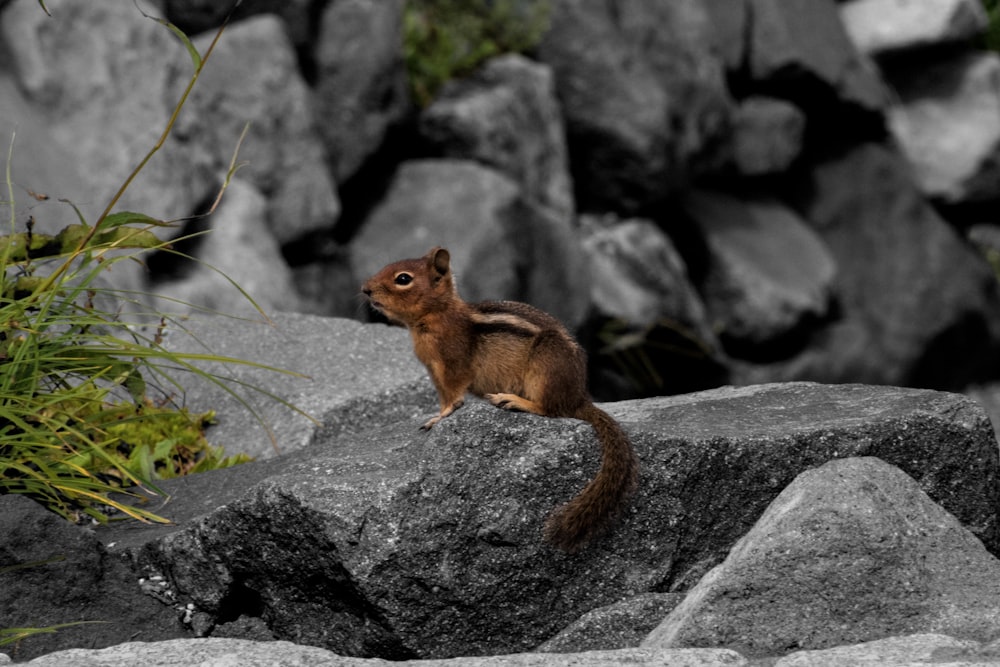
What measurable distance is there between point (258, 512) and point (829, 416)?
1879mm

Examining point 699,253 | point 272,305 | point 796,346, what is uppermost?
point 272,305

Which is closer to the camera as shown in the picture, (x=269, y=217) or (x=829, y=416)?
(x=829, y=416)

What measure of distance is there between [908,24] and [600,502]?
11440mm

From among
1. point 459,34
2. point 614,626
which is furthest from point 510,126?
point 614,626

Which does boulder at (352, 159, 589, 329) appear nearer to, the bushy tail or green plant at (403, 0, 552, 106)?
green plant at (403, 0, 552, 106)

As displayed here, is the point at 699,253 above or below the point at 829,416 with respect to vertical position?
below

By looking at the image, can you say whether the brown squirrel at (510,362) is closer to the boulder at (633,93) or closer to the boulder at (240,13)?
the boulder at (240,13)

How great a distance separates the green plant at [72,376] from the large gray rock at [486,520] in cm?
26

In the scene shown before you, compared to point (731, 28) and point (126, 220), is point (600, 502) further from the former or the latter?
point (731, 28)

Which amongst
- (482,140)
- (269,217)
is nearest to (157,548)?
(269,217)

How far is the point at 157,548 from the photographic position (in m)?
4.44

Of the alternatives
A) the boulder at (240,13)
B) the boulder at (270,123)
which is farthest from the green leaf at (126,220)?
the boulder at (240,13)

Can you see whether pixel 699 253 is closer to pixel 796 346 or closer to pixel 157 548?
pixel 796 346

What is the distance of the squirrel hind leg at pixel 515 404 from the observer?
4348 mm
